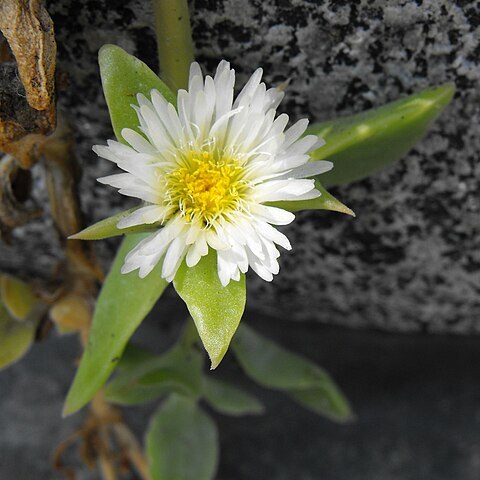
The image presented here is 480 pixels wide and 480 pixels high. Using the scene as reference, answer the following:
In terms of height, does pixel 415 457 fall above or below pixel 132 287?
below

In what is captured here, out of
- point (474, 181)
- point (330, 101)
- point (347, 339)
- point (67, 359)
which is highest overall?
point (330, 101)

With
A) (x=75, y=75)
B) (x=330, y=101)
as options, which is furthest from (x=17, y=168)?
(x=330, y=101)

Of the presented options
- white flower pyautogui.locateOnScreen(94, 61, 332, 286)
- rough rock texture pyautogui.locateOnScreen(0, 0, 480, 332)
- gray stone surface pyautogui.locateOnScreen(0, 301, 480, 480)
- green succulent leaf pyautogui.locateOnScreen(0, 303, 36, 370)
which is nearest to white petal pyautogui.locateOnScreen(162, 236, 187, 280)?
white flower pyautogui.locateOnScreen(94, 61, 332, 286)

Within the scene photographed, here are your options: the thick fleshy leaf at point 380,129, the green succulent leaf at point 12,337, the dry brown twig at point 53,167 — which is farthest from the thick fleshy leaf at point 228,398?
the thick fleshy leaf at point 380,129

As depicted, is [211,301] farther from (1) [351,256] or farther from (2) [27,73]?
(1) [351,256]

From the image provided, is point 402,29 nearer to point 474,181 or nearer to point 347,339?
point 474,181

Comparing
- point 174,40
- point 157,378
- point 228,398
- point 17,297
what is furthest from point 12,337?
point 174,40

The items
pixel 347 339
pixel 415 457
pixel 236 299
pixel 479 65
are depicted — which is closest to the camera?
pixel 236 299

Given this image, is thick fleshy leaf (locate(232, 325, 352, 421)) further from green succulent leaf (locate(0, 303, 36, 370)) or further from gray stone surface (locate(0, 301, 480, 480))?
green succulent leaf (locate(0, 303, 36, 370))

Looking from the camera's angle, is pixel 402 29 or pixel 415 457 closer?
pixel 402 29
